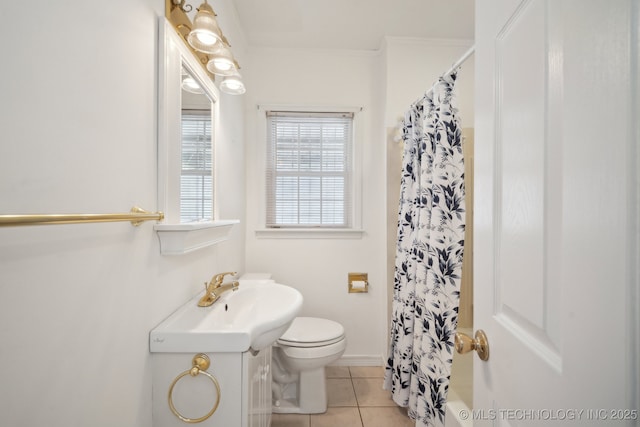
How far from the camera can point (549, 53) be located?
0.47m

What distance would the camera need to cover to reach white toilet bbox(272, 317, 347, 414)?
5.41 feet

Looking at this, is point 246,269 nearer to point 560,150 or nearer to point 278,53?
point 278,53

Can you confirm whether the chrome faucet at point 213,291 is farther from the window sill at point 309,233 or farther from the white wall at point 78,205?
the window sill at point 309,233

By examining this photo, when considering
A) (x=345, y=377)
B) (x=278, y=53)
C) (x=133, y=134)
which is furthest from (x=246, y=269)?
(x=278, y=53)

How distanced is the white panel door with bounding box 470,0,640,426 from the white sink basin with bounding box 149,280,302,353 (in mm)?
664

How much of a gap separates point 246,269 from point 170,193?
1369 mm

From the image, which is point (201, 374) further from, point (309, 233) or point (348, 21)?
point (348, 21)

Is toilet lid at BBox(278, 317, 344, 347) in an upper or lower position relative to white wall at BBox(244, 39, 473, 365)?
lower

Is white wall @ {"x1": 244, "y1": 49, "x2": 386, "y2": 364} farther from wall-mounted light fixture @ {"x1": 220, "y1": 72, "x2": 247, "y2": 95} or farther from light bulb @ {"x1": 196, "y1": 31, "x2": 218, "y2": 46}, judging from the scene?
light bulb @ {"x1": 196, "y1": 31, "x2": 218, "y2": 46}

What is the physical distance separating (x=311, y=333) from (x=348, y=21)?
7.15ft

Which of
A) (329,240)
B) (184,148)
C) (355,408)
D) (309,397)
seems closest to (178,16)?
(184,148)

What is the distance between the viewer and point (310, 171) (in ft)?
7.73

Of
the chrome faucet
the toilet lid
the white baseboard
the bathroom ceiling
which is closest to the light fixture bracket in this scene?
the bathroom ceiling

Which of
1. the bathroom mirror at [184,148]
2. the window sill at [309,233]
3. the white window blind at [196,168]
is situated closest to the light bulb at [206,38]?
the bathroom mirror at [184,148]
